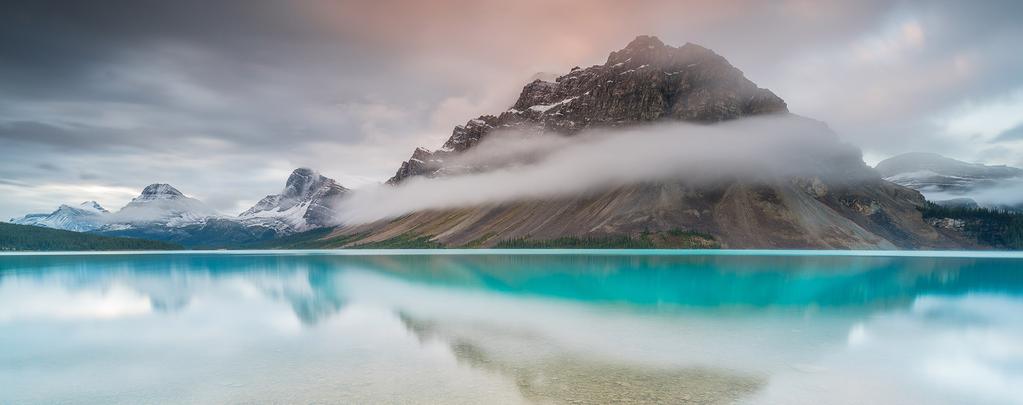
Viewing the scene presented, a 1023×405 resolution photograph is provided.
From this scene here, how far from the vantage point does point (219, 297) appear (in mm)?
51531

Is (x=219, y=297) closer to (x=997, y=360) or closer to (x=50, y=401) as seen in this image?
(x=50, y=401)

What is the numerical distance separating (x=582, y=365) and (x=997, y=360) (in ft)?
62.3

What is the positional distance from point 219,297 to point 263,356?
3145 centimetres

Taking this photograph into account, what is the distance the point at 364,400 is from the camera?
57.6 ft

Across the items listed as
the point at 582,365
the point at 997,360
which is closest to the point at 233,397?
the point at 582,365

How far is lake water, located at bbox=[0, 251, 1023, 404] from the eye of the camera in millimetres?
18859

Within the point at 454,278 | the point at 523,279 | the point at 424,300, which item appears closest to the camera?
the point at 424,300

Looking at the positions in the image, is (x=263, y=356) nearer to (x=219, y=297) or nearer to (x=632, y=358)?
(x=632, y=358)

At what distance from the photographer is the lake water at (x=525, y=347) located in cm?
1886

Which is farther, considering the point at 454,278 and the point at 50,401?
the point at 454,278

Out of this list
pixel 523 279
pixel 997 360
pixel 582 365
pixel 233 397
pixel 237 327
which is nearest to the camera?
pixel 233 397

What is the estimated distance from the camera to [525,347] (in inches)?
1017

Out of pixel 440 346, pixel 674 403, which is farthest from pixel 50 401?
pixel 674 403

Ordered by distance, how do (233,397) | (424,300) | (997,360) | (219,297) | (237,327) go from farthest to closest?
(219,297)
(424,300)
(237,327)
(997,360)
(233,397)
